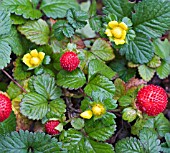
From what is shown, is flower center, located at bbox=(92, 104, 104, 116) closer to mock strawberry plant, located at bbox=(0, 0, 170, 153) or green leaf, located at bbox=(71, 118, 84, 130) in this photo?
mock strawberry plant, located at bbox=(0, 0, 170, 153)

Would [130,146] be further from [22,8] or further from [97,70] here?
[22,8]

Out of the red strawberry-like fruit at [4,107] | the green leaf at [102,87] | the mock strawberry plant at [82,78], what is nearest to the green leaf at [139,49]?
the mock strawberry plant at [82,78]

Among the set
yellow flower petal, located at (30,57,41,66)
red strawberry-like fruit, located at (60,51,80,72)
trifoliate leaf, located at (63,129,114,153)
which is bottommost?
trifoliate leaf, located at (63,129,114,153)

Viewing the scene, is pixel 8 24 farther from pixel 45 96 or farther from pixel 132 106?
pixel 132 106

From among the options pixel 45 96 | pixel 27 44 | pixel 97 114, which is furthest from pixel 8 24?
pixel 97 114

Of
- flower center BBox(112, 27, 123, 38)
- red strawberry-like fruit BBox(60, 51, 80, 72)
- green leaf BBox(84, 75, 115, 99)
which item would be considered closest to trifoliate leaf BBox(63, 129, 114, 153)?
green leaf BBox(84, 75, 115, 99)

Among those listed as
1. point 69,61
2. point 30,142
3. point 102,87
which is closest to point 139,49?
point 102,87

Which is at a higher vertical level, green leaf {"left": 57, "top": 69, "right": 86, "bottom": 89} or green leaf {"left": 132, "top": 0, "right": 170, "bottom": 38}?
green leaf {"left": 132, "top": 0, "right": 170, "bottom": 38}
